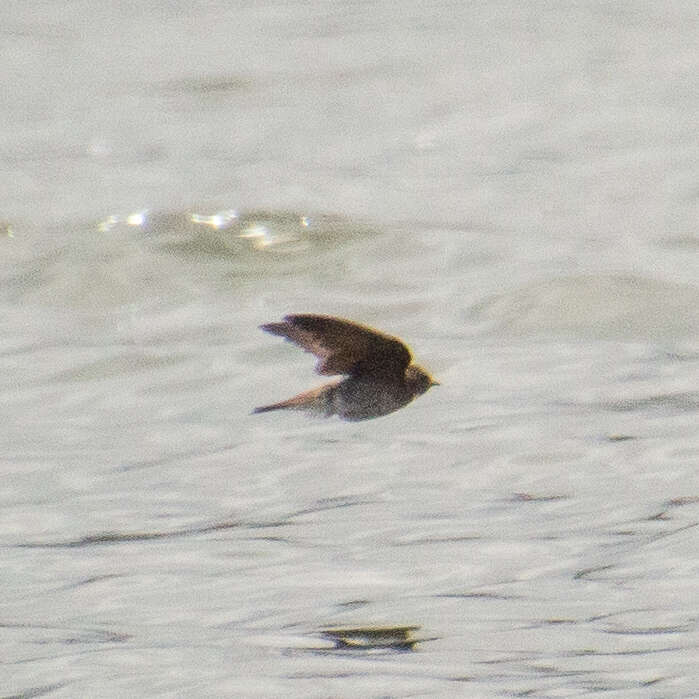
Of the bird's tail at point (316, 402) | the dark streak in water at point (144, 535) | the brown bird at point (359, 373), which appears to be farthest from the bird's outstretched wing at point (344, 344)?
the dark streak in water at point (144, 535)

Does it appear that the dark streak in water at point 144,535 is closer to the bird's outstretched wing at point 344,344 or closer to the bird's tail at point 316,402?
the bird's tail at point 316,402

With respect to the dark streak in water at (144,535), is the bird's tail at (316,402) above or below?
above

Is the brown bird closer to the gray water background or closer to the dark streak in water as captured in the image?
the gray water background

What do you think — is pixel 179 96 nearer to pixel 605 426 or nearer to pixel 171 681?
pixel 605 426

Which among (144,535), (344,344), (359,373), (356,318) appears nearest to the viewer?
(344,344)

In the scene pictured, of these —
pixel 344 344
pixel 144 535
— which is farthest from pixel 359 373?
pixel 144 535

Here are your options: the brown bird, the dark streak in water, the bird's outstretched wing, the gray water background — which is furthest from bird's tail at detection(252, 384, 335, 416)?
the dark streak in water

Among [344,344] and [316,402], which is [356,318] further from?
[344,344]

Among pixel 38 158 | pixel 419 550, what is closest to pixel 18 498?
pixel 419 550
